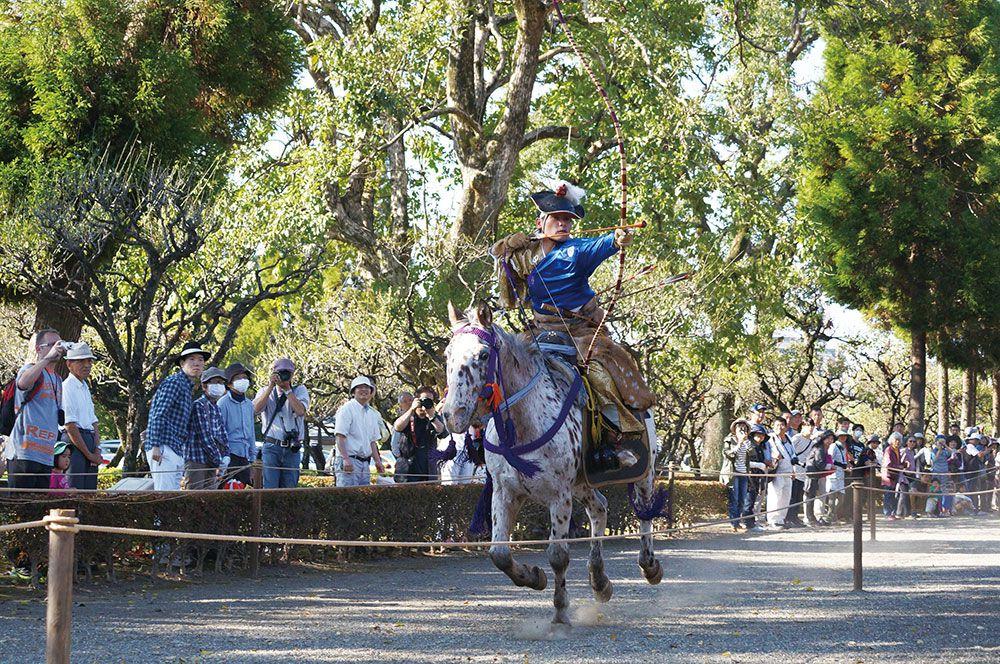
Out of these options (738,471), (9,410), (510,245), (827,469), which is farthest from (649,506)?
(827,469)

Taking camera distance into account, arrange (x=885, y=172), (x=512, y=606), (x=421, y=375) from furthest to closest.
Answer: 1. (x=885, y=172)
2. (x=421, y=375)
3. (x=512, y=606)

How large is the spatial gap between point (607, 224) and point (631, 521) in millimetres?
7335

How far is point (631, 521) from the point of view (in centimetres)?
2036

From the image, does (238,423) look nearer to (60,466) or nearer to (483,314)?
(60,466)

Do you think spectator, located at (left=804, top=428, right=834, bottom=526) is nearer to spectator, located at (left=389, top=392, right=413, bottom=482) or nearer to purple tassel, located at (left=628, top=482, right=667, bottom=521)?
spectator, located at (left=389, top=392, right=413, bottom=482)

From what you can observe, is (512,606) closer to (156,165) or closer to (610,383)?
(610,383)

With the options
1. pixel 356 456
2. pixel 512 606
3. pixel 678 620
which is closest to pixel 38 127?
pixel 356 456

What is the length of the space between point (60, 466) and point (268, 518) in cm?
248

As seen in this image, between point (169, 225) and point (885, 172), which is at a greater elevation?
point (885, 172)

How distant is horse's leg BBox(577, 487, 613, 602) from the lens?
32.8 ft

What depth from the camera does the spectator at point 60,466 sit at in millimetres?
11586

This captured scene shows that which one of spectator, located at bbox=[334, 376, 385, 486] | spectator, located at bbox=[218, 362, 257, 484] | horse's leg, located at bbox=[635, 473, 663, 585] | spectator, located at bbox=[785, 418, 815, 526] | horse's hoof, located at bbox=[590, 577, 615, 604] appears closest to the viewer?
horse's hoof, located at bbox=[590, 577, 615, 604]

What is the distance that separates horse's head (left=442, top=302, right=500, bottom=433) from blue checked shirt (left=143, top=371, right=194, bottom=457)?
15.6 feet

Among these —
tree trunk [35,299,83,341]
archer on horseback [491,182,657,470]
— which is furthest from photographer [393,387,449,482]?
archer on horseback [491,182,657,470]
